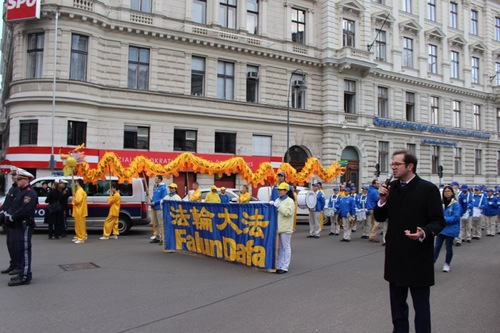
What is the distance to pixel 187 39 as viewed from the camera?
85.0ft

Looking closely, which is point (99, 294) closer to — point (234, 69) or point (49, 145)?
point (49, 145)

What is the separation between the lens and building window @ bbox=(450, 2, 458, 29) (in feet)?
132

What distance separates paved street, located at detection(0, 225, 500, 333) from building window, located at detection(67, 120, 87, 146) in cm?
1249

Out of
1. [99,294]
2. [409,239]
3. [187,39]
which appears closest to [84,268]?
[99,294]

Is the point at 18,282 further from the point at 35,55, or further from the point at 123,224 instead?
the point at 35,55

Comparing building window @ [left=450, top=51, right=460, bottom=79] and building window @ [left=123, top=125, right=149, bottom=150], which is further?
building window @ [left=450, top=51, right=460, bottom=79]

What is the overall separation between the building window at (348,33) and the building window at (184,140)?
1431cm

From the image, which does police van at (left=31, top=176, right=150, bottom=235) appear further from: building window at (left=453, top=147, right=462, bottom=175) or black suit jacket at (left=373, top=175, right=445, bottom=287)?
building window at (left=453, top=147, right=462, bottom=175)

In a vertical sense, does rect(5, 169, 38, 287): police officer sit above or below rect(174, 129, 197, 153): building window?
below

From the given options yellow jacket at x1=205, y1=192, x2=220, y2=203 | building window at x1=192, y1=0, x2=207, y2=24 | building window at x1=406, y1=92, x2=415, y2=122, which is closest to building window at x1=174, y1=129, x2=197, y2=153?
building window at x1=192, y1=0, x2=207, y2=24

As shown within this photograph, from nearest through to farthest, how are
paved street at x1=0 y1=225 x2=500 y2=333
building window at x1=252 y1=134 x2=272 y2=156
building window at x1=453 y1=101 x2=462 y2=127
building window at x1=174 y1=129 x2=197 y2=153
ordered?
paved street at x1=0 y1=225 x2=500 y2=333
building window at x1=174 y1=129 x2=197 y2=153
building window at x1=252 y1=134 x2=272 y2=156
building window at x1=453 y1=101 x2=462 y2=127

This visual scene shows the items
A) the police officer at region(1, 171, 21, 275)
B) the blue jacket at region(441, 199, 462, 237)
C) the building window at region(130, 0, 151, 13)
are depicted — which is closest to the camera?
the police officer at region(1, 171, 21, 275)

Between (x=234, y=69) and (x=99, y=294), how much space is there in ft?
74.6

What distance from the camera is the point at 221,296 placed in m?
6.96
